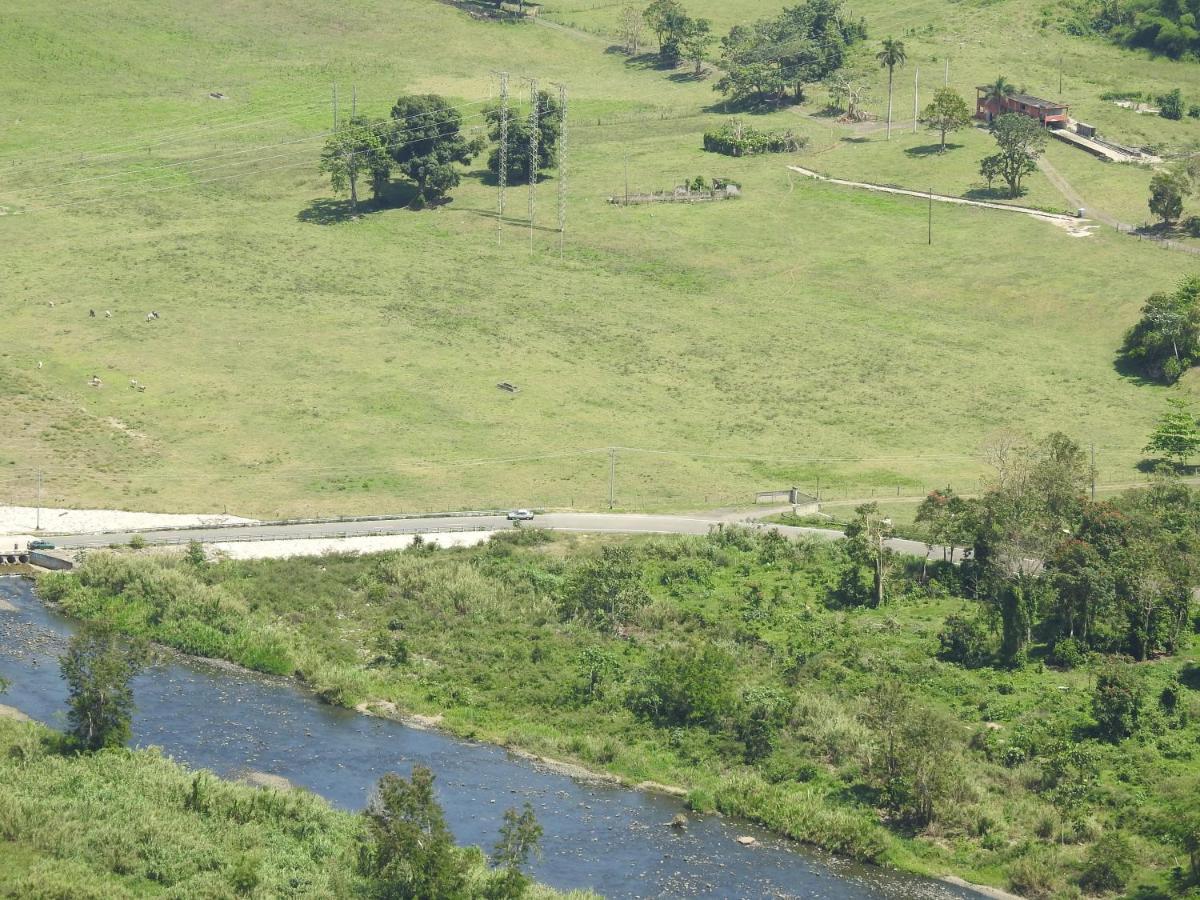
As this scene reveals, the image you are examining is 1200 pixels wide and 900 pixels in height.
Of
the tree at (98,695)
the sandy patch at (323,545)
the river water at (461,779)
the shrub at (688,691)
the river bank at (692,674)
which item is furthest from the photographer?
the sandy patch at (323,545)

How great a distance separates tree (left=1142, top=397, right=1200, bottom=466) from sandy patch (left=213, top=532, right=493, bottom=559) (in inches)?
2277

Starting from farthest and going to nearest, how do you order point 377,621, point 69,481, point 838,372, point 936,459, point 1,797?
point 838,372, point 936,459, point 69,481, point 377,621, point 1,797

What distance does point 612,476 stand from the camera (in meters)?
149

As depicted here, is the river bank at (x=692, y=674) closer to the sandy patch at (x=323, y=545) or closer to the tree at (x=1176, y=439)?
the sandy patch at (x=323, y=545)

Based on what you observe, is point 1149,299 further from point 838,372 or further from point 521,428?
point 521,428

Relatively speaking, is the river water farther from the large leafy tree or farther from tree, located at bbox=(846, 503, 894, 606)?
the large leafy tree

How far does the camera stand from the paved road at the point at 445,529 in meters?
135

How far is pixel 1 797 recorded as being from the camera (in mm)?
96438

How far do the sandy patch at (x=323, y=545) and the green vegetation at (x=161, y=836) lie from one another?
30.5 metres

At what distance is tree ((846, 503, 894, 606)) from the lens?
128m

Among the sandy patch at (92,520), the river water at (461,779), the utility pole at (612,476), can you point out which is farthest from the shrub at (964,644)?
the sandy patch at (92,520)

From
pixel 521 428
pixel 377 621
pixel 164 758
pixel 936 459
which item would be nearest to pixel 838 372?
pixel 936 459

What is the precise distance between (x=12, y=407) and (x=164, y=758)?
63.4m

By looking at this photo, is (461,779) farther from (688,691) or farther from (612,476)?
(612,476)
